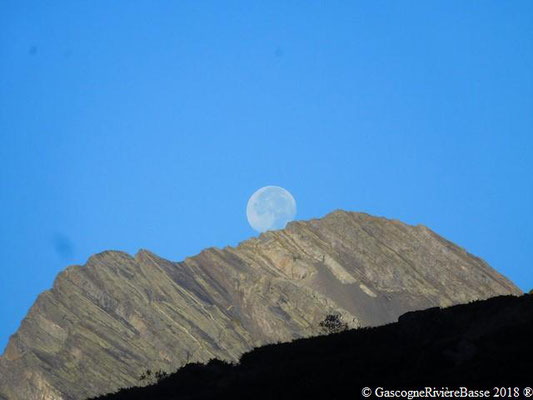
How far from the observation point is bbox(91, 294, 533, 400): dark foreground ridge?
28.2 meters

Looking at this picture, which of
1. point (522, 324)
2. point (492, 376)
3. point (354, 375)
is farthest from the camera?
point (522, 324)

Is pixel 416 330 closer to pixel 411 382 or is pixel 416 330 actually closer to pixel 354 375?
pixel 354 375

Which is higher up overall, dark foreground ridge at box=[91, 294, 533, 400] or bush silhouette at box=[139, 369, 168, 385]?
bush silhouette at box=[139, 369, 168, 385]

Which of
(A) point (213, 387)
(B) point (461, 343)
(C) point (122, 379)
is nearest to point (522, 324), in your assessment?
(B) point (461, 343)

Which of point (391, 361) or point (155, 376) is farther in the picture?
point (155, 376)

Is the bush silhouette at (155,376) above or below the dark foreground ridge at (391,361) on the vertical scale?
above

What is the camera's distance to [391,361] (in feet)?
107

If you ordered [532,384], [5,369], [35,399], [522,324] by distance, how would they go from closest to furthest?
[532,384], [522,324], [35,399], [5,369]

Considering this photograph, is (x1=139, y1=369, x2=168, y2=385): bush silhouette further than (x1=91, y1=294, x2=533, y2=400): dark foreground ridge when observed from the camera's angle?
Yes

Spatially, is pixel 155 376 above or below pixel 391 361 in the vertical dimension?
above

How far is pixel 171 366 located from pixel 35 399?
30.9m

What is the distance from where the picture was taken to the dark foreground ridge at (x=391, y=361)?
2823 centimetres

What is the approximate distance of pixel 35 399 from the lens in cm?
18300

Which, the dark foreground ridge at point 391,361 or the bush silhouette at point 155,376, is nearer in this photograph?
the dark foreground ridge at point 391,361
